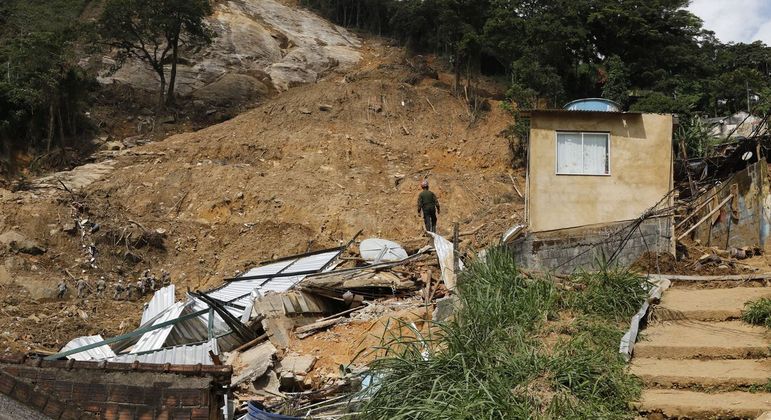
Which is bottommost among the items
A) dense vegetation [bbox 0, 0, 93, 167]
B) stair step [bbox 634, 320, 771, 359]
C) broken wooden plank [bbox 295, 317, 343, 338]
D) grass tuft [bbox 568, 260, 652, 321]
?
broken wooden plank [bbox 295, 317, 343, 338]

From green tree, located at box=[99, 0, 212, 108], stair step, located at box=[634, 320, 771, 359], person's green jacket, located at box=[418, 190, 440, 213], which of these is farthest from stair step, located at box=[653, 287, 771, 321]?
green tree, located at box=[99, 0, 212, 108]

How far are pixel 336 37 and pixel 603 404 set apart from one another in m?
33.3

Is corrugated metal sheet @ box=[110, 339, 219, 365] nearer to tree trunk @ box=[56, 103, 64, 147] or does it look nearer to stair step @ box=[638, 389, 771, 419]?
stair step @ box=[638, 389, 771, 419]

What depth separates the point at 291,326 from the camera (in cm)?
1005

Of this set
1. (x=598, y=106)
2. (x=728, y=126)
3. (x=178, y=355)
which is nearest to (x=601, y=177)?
(x=598, y=106)

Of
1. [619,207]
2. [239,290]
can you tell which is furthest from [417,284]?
[619,207]

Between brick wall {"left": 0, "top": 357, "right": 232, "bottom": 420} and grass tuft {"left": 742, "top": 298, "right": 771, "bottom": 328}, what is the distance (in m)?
5.60

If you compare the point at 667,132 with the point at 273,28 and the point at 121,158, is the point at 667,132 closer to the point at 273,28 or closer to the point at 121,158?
the point at 121,158

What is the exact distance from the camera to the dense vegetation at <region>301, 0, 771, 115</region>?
965 inches

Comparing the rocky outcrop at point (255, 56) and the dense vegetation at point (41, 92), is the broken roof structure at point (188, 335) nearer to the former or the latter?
the dense vegetation at point (41, 92)

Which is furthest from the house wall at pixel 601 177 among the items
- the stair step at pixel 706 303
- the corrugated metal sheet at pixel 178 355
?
the corrugated metal sheet at pixel 178 355

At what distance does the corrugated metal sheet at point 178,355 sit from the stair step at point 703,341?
17.1ft

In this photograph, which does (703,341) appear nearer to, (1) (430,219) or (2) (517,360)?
(2) (517,360)

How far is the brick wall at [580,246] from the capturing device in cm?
1073
